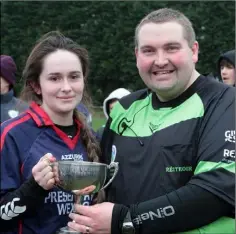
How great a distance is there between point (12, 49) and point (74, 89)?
26079 millimetres

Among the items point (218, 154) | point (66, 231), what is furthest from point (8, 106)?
point (218, 154)

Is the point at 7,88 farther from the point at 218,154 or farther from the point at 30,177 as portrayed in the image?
the point at 218,154

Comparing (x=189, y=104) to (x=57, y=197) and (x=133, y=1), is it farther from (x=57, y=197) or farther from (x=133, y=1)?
(x=133, y=1)

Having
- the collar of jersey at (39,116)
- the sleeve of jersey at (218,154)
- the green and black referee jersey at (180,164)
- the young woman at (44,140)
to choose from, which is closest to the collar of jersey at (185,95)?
the green and black referee jersey at (180,164)

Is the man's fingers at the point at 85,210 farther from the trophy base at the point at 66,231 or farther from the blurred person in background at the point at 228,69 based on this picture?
the blurred person in background at the point at 228,69

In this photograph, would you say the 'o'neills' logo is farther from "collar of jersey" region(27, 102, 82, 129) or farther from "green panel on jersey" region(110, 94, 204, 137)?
→ "collar of jersey" region(27, 102, 82, 129)

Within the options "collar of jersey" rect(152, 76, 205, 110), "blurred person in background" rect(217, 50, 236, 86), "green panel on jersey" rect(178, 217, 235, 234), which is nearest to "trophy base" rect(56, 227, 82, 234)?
"green panel on jersey" rect(178, 217, 235, 234)

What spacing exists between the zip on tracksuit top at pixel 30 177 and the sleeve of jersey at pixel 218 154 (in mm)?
656

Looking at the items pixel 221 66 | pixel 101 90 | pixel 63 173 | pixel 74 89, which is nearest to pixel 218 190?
pixel 63 173

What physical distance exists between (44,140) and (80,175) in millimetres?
326

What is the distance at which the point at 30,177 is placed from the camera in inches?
95.3

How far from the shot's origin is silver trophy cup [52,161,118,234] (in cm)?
234

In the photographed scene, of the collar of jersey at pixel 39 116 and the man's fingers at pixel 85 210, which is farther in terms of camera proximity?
the collar of jersey at pixel 39 116

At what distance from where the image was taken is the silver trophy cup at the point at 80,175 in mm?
2342
